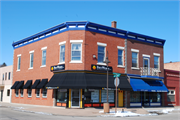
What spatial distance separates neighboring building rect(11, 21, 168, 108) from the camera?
2276cm

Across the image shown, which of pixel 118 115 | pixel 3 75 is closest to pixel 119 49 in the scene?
pixel 118 115

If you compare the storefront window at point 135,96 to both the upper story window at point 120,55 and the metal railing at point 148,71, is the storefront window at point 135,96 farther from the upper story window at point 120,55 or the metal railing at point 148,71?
the upper story window at point 120,55

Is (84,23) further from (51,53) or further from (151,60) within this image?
(151,60)

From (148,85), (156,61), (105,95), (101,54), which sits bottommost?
(105,95)

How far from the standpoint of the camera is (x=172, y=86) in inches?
1224

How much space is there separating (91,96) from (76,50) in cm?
526

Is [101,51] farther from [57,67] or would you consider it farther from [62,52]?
[57,67]

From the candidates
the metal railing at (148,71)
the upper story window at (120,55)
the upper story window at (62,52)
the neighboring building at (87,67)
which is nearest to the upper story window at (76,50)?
the neighboring building at (87,67)

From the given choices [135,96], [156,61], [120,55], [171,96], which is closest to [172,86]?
[171,96]

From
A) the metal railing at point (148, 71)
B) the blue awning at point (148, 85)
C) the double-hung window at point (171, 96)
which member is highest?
the metal railing at point (148, 71)

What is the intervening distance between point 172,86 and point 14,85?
23458 mm

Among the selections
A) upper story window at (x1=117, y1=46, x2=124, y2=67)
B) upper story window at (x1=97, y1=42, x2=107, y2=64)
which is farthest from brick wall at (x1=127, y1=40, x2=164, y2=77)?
upper story window at (x1=97, y1=42, x2=107, y2=64)

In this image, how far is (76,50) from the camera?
23234mm

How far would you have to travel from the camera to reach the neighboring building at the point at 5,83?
1432 inches
